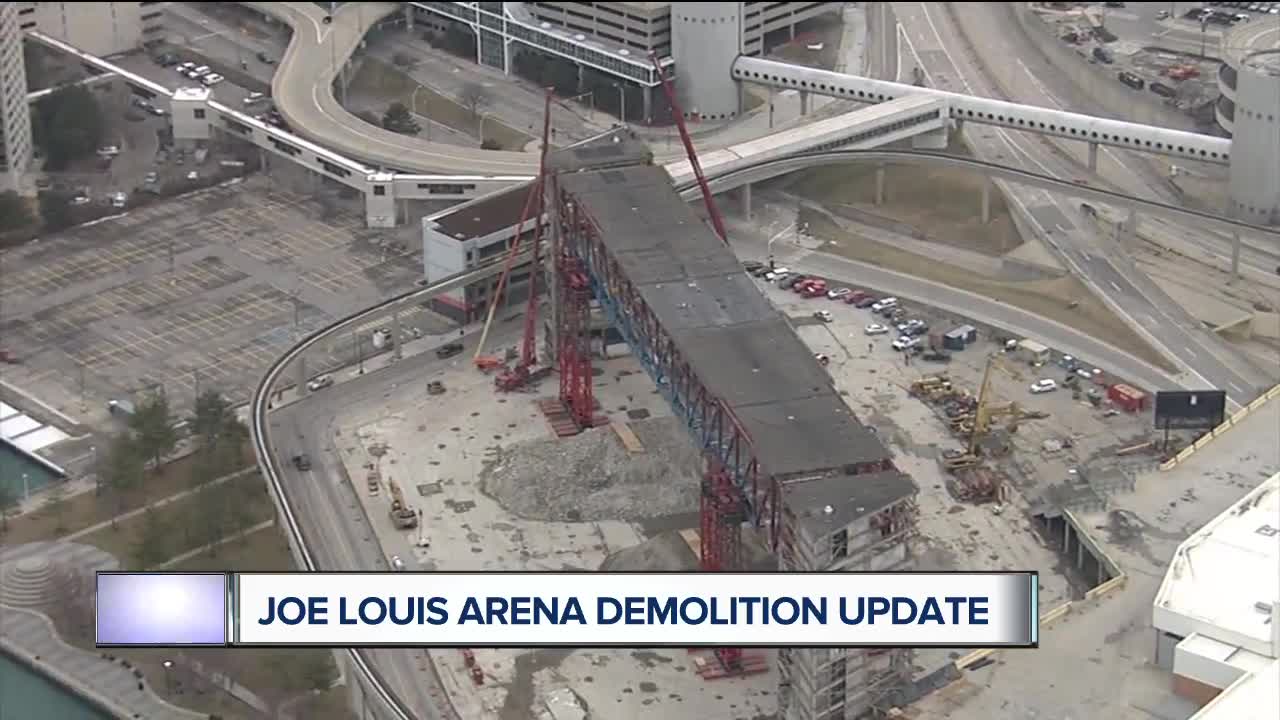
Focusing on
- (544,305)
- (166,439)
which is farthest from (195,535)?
(544,305)

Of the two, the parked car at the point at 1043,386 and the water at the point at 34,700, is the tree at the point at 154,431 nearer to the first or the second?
the water at the point at 34,700

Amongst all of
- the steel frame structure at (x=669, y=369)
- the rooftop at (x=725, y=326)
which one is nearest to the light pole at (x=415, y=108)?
the rooftop at (x=725, y=326)

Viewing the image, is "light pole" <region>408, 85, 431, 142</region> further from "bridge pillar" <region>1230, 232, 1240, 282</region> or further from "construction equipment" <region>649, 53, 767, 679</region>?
"construction equipment" <region>649, 53, 767, 679</region>

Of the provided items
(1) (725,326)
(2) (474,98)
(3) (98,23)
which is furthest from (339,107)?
(1) (725,326)

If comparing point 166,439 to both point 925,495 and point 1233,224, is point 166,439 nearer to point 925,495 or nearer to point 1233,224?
point 925,495

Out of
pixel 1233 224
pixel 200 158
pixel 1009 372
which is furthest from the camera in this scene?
pixel 200 158

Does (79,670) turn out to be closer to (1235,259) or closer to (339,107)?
(339,107)

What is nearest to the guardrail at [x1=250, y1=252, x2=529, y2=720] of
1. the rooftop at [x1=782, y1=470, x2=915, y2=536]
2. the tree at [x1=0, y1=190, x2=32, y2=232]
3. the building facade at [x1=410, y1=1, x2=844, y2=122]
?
the rooftop at [x1=782, y1=470, x2=915, y2=536]
